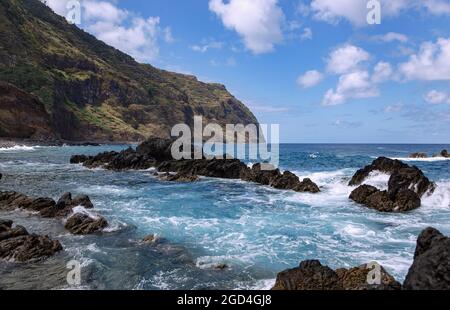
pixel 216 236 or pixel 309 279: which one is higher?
pixel 309 279

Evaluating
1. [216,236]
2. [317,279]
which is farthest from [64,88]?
[317,279]

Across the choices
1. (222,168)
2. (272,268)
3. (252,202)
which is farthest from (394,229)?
(222,168)

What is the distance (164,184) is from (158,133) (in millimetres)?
150167

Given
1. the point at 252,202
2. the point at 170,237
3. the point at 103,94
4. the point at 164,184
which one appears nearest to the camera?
the point at 170,237

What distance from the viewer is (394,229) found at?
76.8ft

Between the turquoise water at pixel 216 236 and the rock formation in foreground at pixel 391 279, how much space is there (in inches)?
71.4

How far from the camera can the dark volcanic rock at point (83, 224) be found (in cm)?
2122

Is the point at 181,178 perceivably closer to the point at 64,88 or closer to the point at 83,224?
the point at 83,224

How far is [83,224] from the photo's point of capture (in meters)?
21.7

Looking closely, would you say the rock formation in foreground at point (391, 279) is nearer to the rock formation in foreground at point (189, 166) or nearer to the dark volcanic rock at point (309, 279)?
the dark volcanic rock at point (309, 279)

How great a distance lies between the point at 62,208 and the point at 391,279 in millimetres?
20790

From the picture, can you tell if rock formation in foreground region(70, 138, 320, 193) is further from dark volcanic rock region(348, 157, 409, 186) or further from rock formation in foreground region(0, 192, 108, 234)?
rock formation in foreground region(0, 192, 108, 234)

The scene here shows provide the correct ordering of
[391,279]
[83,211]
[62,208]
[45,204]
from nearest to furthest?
[391,279] → [83,211] → [62,208] → [45,204]
